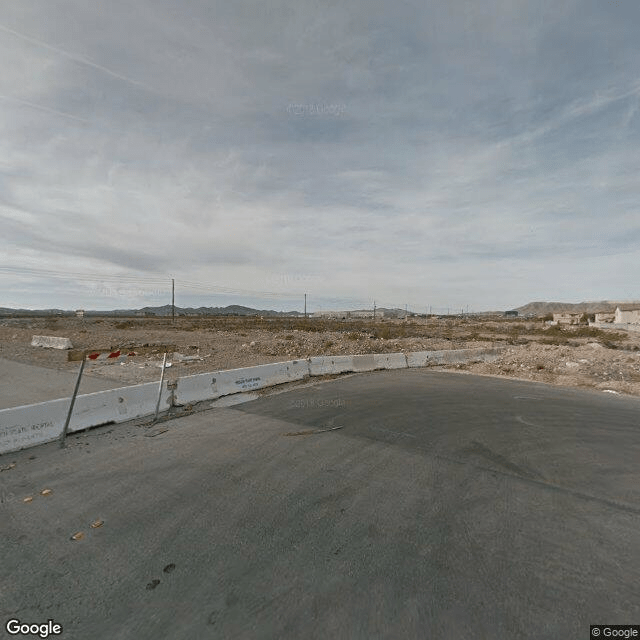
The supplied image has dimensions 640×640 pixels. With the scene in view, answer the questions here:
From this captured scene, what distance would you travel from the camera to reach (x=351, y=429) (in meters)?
6.51

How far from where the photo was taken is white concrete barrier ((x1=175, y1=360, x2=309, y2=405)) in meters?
8.43

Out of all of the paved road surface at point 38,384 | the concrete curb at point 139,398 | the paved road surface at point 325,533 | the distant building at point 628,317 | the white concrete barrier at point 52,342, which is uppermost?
the distant building at point 628,317

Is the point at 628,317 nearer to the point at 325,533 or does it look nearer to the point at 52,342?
the point at 325,533

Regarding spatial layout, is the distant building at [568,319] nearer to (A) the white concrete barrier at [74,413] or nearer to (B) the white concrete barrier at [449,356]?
(B) the white concrete barrier at [449,356]

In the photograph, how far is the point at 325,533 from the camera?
3.45 meters

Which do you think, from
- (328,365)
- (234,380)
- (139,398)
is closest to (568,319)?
(328,365)

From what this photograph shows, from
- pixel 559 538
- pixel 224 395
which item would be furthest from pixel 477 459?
pixel 224 395

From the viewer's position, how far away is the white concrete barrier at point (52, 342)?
67.9ft

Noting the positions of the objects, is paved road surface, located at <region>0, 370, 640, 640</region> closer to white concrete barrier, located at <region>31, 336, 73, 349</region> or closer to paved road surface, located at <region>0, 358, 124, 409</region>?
paved road surface, located at <region>0, 358, 124, 409</region>

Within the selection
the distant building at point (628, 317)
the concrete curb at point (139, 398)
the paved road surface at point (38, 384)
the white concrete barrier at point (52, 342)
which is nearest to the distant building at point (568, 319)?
the distant building at point (628, 317)

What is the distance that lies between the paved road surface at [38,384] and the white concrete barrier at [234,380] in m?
3.45

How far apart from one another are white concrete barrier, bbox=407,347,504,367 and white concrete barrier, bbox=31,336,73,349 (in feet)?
64.5

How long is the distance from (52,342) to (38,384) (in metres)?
13.5

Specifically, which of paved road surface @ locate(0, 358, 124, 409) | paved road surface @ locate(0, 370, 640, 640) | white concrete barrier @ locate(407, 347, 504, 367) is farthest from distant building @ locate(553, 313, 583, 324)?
paved road surface @ locate(0, 358, 124, 409)
